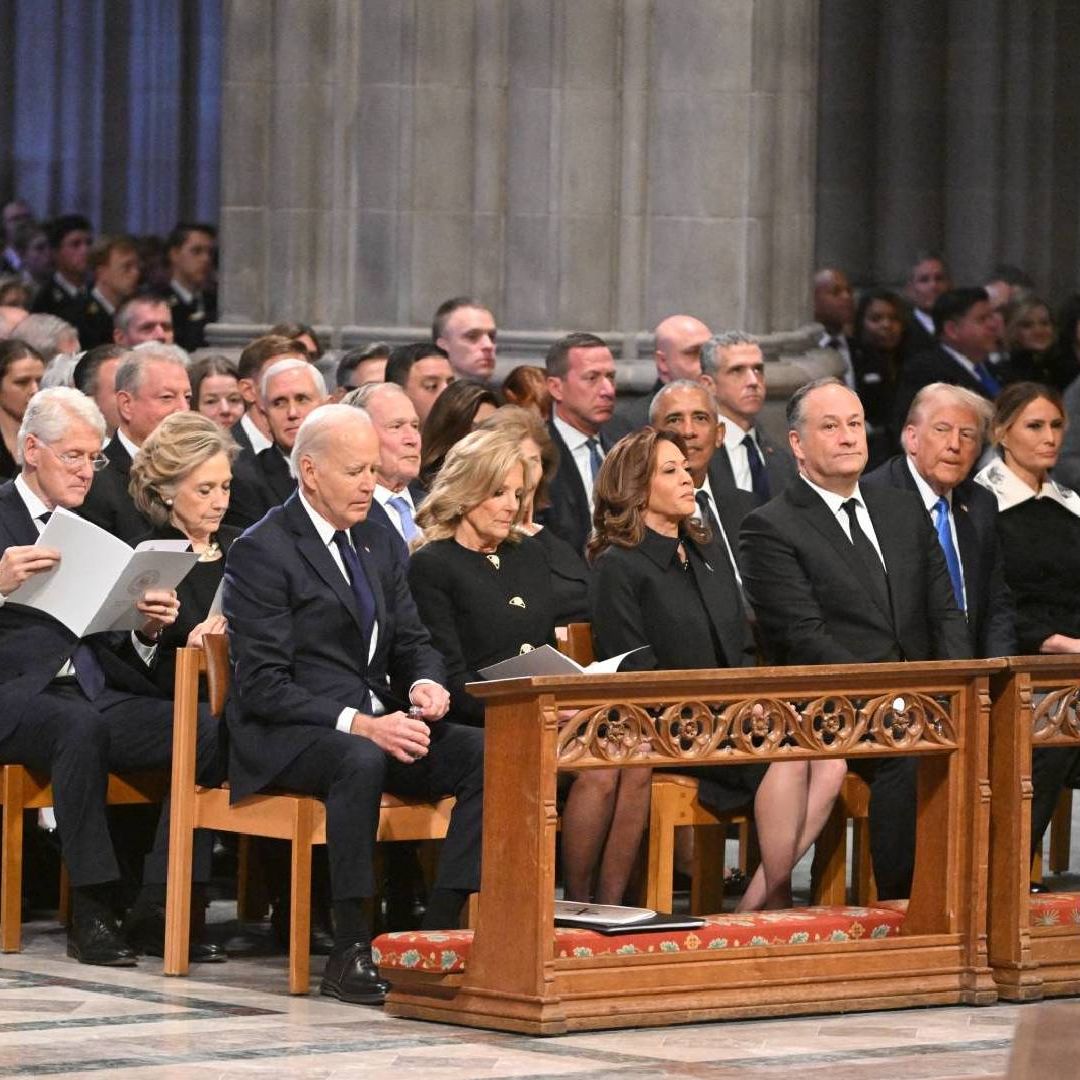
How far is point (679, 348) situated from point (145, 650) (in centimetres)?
353

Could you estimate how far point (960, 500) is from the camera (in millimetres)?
9469

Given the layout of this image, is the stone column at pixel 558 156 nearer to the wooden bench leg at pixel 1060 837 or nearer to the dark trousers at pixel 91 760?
the wooden bench leg at pixel 1060 837

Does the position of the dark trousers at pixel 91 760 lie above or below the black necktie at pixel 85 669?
below

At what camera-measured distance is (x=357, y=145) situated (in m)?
12.7

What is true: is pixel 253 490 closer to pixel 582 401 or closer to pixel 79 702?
pixel 79 702

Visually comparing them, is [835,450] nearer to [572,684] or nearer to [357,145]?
[572,684]

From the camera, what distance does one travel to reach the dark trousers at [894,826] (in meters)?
8.31

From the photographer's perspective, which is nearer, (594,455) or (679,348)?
(594,455)

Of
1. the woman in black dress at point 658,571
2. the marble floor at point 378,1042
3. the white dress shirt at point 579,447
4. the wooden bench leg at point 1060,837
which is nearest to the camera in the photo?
the marble floor at point 378,1042

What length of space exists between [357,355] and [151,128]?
659 inches

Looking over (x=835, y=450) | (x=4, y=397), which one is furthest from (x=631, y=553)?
(x=4, y=397)

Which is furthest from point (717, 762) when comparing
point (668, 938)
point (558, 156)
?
point (558, 156)

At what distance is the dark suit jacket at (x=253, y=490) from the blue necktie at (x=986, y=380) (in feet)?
16.2

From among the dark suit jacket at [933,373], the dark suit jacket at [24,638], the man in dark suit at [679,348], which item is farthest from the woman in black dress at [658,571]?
the dark suit jacket at [933,373]
